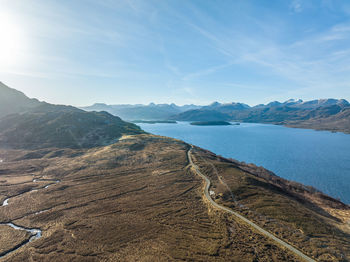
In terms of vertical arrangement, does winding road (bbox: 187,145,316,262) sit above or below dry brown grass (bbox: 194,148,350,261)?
above

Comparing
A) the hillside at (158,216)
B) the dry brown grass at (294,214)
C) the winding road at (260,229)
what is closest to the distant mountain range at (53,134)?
the hillside at (158,216)

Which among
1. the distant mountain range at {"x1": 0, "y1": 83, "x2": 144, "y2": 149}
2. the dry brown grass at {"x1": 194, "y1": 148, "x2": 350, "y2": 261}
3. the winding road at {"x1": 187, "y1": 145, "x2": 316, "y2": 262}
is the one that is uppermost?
the distant mountain range at {"x1": 0, "y1": 83, "x2": 144, "y2": 149}

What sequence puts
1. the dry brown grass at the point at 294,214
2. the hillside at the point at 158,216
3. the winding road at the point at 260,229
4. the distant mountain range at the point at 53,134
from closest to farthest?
the winding road at the point at 260,229, the hillside at the point at 158,216, the dry brown grass at the point at 294,214, the distant mountain range at the point at 53,134

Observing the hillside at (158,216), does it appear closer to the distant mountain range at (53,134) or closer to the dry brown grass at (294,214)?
the dry brown grass at (294,214)

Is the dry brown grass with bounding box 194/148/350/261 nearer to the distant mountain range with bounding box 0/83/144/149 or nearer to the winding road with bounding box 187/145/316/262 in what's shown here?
the winding road with bounding box 187/145/316/262

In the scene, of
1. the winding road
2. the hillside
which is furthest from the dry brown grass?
the winding road

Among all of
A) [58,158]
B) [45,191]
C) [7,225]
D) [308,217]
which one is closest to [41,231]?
[7,225]

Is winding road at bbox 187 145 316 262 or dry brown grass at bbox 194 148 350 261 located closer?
winding road at bbox 187 145 316 262

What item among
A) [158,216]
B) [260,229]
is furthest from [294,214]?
[158,216]

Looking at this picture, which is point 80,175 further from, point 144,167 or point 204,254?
point 204,254
